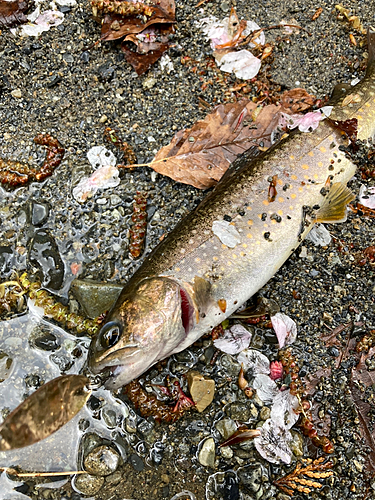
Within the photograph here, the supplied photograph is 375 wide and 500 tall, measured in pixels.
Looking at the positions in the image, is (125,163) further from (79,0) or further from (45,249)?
(79,0)

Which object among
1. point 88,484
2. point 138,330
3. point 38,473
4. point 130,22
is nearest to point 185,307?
point 138,330

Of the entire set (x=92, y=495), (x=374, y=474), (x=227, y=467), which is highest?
(x=92, y=495)

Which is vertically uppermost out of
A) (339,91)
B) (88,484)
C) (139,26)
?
(139,26)

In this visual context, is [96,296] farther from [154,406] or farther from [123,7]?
[123,7]

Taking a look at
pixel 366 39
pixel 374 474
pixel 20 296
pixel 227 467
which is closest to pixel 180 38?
pixel 366 39

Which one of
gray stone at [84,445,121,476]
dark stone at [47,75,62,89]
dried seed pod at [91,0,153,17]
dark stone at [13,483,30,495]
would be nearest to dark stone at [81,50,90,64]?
dark stone at [47,75,62,89]

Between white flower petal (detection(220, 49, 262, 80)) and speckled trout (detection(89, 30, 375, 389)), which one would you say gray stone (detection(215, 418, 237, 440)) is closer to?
speckled trout (detection(89, 30, 375, 389))

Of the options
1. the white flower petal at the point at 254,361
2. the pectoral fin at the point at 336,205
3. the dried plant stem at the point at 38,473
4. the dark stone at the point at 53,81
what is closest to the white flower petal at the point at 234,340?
the white flower petal at the point at 254,361
